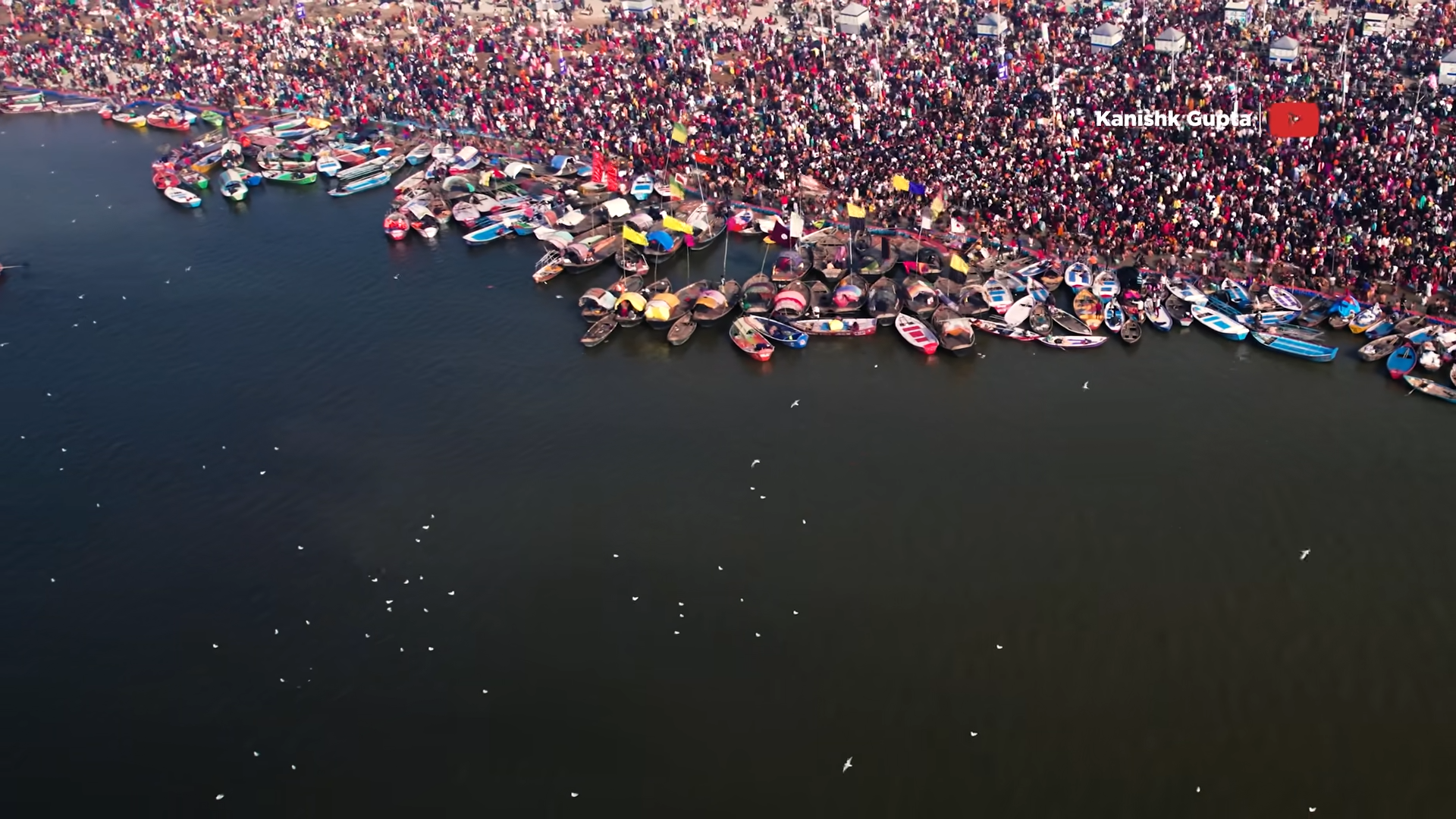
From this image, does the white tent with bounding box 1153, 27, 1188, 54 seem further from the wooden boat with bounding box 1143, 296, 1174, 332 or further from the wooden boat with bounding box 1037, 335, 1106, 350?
the wooden boat with bounding box 1037, 335, 1106, 350

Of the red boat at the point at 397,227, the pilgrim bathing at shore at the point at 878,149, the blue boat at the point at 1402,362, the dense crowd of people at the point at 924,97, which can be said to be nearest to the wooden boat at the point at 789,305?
the pilgrim bathing at shore at the point at 878,149

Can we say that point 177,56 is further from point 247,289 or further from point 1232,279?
point 1232,279

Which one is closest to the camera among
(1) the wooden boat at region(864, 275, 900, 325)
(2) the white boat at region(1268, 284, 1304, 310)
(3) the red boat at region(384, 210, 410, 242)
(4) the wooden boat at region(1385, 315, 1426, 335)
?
(4) the wooden boat at region(1385, 315, 1426, 335)

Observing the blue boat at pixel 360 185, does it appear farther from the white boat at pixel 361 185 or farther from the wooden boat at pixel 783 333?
the wooden boat at pixel 783 333

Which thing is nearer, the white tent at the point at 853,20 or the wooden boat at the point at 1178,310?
the wooden boat at the point at 1178,310

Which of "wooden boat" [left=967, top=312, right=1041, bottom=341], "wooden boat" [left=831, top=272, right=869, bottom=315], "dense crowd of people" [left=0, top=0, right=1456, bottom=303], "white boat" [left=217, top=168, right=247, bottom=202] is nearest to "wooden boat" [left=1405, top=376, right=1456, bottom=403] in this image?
"dense crowd of people" [left=0, top=0, right=1456, bottom=303]

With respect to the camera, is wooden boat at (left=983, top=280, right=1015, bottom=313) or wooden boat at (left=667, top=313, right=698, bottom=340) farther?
wooden boat at (left=667, top=313, right=698, bottom=340)
